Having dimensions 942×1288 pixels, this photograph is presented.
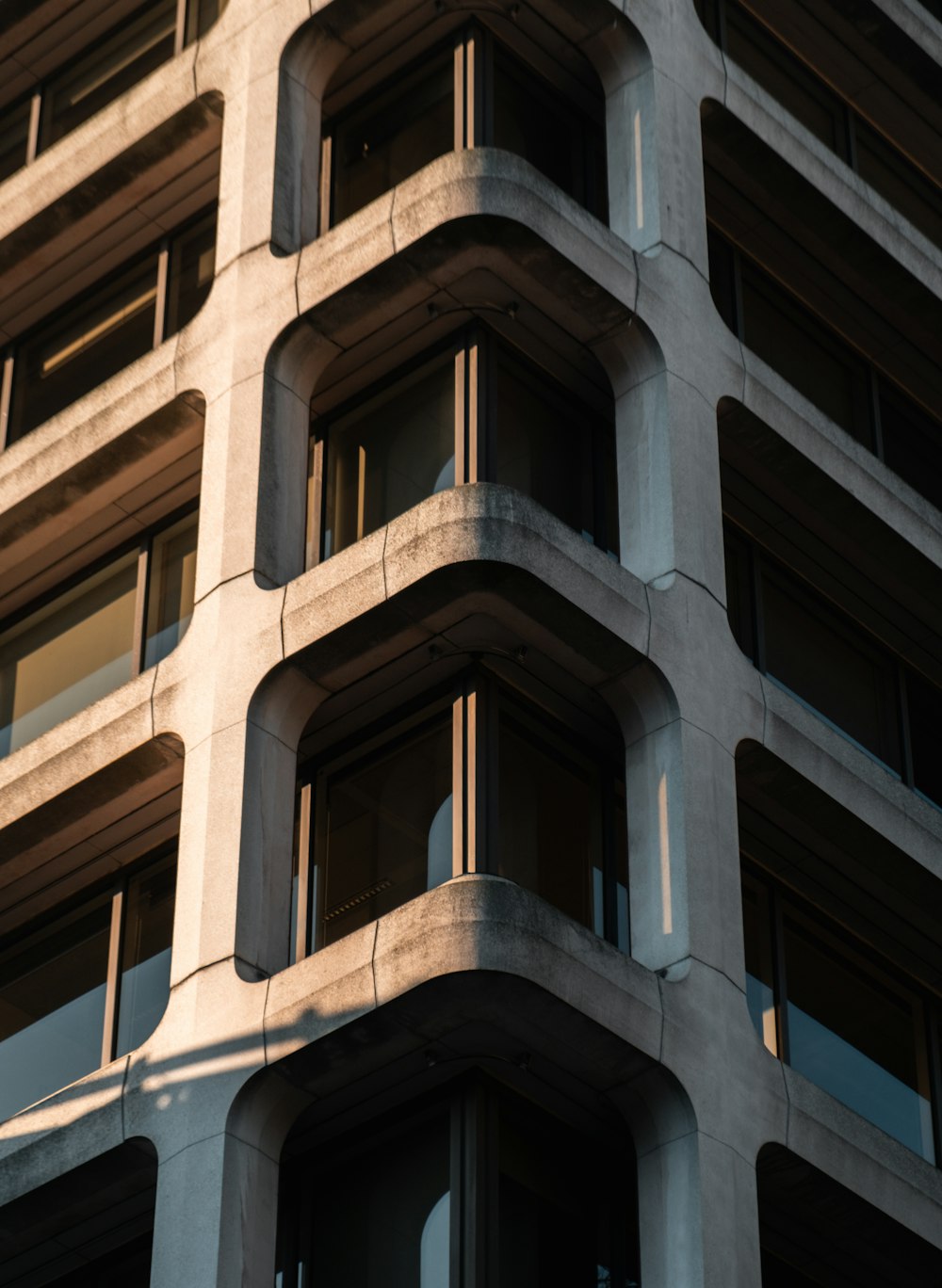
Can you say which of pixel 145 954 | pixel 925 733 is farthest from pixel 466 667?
pixel 925 733

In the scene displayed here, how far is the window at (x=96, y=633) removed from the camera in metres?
29.1

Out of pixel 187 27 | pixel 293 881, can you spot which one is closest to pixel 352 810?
pixel 293 881

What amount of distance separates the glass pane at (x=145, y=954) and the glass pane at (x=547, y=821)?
3849 mm

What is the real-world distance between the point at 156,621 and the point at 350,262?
4488 millimetres

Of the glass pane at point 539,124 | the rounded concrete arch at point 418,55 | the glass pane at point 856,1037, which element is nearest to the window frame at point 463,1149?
the glass pane at point 856,1037

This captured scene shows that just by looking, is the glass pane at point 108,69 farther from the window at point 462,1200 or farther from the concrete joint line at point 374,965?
the window at point 462,1200

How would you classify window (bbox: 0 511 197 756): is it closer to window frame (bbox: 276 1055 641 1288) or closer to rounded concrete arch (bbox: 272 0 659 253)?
rounded concrete arch (bbox: 272 0 659 253)

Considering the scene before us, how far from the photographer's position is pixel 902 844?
28.7m

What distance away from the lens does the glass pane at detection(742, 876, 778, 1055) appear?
1054 inches

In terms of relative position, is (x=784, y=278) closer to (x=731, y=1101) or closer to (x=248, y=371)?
(x=248, y=371)

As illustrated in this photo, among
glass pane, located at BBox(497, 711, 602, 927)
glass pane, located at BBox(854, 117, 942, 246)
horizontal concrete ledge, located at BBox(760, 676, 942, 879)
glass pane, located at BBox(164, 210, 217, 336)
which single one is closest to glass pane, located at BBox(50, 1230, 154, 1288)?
glass pane, located at BBox(497, 711, 602, 927)

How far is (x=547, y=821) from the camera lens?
2500 cm

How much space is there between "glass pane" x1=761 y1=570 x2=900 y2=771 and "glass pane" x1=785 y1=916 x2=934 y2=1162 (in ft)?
9.32

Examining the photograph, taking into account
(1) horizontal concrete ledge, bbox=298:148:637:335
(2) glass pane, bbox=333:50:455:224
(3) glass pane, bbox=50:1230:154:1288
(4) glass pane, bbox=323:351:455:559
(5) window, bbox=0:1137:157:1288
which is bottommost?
(3) glass pane, bbox=50:1230:154:1288
